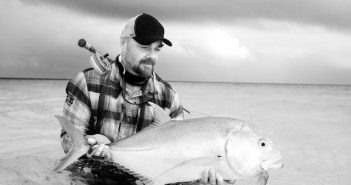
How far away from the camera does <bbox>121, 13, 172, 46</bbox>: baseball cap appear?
385 centimetres

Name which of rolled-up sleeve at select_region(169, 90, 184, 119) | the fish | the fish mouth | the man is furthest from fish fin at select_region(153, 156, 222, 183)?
rolled-up sleeve at select_region(169, 90, 184, 119)

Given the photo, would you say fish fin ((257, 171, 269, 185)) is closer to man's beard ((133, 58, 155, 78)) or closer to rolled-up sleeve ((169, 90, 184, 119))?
man's beard ((133, 58, 155, 78))

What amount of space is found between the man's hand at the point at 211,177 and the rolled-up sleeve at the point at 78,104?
1623 millimetres

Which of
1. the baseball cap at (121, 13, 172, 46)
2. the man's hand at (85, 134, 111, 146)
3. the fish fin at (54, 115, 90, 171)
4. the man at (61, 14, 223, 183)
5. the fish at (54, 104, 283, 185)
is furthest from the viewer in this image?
the man at (61, 14, 223, 183)

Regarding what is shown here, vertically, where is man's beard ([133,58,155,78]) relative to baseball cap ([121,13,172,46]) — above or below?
below

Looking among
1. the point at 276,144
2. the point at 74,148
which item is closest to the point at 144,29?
the point at 74,148

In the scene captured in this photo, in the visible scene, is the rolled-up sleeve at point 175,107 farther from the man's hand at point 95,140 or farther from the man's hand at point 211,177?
the man's hand at point 211,177

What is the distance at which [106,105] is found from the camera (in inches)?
165

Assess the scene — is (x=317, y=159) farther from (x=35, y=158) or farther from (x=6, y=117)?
(x=6, y=117)

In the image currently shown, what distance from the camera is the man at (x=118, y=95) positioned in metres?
3.97

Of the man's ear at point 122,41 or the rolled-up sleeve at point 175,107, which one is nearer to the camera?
the man's ear at point 122,41

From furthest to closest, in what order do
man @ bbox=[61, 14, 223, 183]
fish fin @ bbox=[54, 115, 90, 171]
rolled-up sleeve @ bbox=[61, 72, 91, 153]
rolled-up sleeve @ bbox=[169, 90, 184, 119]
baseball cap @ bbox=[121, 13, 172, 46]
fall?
rolled-up sleeve @ bbox=[169, 90, 184, 119] < rolled-up sleeve @ bbox=[61, 72, 91, 153] < man @ bbox=[61, 14, 223, 183] < baseball cap @ bbox=[121, 13, 172, 46] < fish fin @ bbox=[54, 115, 90, 171]

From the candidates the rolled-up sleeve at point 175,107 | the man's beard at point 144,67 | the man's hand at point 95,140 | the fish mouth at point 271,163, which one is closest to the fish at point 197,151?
the fish mouth at point 271,163

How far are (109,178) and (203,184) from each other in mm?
1336
